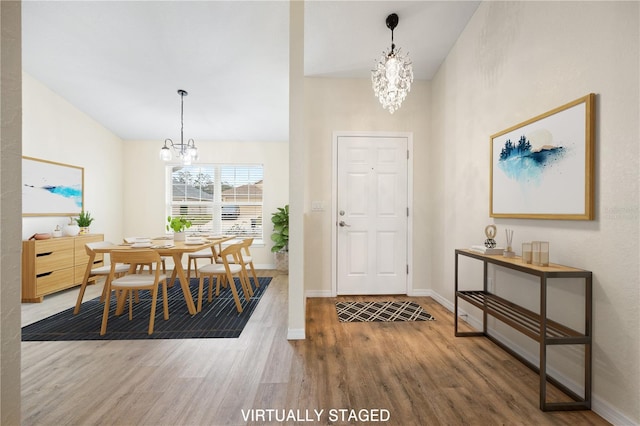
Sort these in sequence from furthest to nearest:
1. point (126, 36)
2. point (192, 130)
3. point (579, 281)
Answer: point (192, 130), point (126, 36), point (579, 281)

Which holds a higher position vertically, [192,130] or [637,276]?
[192,130]

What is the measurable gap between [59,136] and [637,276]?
6.23 meters

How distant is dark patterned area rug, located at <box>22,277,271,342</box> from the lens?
2.56 metres

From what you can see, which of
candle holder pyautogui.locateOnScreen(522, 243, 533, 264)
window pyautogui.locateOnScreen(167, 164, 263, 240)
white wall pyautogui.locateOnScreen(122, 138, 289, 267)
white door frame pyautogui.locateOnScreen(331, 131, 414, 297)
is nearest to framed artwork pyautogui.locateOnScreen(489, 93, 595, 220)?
candle holder pyautogui.locateOnScreen(522, 243, 533, 264)

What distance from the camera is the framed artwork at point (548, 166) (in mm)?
1667

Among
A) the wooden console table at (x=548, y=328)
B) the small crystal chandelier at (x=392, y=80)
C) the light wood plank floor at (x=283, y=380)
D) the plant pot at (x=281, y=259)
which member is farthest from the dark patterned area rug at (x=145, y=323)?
the small crystal chandelier at (x=392, y=80)

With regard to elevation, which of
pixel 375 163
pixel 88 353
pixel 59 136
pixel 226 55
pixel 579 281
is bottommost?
pixel 88 353

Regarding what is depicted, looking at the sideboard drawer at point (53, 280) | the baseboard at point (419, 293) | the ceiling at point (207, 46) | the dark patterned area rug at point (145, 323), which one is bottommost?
the dark patterned area rug at point (145, 323)

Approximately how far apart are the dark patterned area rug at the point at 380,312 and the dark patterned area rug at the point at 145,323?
1.03 m

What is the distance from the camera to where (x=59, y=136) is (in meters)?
4.26

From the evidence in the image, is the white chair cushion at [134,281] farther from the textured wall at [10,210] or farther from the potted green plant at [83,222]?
the potted green plant at [83,222]

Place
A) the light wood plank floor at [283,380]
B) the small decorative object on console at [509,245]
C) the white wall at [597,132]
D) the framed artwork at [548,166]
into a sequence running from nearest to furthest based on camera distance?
the white wall at [597,132] < the light wood plank floor at [283,380] < the framed artwork at [548,166] < the small decorative object on console at [509,245]

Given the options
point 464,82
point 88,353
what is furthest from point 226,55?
point 88,353

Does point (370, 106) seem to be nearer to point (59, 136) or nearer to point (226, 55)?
point (226, 55)
